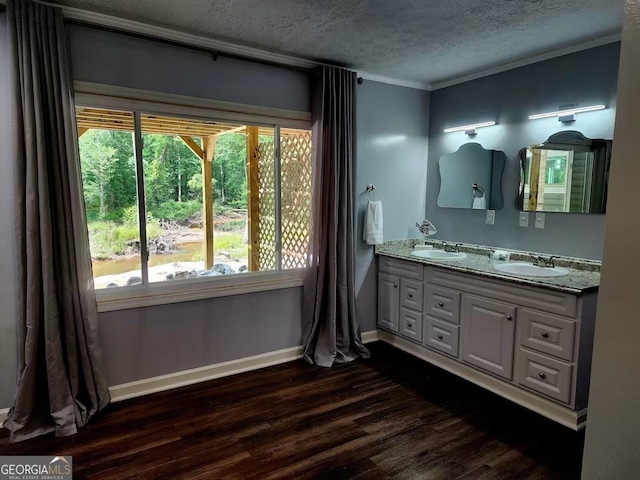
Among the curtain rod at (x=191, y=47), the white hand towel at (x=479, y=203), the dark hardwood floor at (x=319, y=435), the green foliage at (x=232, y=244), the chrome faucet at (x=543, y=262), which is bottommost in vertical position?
the dark hardwood floor at (x=319, y=435)

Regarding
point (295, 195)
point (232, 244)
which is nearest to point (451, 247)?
point (295, 195)

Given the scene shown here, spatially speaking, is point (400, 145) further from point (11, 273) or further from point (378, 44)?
point (11, 273)

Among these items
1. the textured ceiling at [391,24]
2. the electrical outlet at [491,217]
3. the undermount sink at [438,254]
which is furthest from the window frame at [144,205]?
the electrical outlet at [491,217]

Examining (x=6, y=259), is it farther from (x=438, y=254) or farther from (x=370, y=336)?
(x=438, y=254)

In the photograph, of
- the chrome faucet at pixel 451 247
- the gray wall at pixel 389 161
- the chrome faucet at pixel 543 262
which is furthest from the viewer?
the chrome faucet at pixel 451 247

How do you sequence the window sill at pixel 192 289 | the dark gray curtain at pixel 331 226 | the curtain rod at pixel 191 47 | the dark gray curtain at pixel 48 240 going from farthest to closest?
1. the dark gray curtain at pixel 331 226
2. the window sill at pixel 192 289
3. the curtain rod at pixel 191 47
4. the dark gray curtain at pixel 48 240

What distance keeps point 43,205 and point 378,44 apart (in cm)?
238

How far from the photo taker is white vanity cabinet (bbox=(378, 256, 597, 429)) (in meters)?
2.43

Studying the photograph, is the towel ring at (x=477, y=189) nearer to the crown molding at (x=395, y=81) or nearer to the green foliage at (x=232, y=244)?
the crown molding at (x=395, y=81)

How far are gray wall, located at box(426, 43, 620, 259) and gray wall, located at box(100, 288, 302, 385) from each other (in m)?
1.74

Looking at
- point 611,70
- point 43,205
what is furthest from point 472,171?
point 43,205

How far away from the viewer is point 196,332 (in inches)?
120

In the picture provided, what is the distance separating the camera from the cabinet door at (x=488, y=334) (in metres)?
2.77

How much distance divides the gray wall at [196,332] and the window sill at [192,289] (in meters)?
0.05
